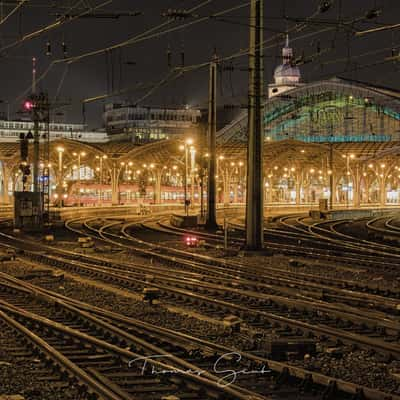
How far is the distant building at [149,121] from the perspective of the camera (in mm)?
179750

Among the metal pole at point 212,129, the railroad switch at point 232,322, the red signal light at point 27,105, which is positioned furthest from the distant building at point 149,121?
the railroad switch at point 232,322

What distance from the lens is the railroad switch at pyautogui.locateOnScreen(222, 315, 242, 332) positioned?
12.3 metres

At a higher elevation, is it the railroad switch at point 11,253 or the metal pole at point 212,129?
the metal pole at point 212,129

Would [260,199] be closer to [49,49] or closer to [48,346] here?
[49,49]

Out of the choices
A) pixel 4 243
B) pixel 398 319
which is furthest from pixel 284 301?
pixel 4 243

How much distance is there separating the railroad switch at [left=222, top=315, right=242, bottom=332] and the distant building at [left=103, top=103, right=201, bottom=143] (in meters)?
164

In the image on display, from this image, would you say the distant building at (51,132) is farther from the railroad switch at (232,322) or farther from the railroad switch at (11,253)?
the railroad switch at (232,322)

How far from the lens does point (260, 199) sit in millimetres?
24484

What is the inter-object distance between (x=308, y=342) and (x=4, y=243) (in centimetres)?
2358

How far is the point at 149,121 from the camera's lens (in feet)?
589

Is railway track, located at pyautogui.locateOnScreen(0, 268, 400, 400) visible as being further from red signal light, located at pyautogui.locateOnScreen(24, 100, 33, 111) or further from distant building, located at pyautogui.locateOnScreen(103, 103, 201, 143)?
distant building, located at pyautogui.locateOnScreen(103, 103, 201, 143)

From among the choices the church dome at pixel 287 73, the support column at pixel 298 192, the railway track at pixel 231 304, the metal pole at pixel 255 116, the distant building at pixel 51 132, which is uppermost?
the church dome at pixel 287 73
